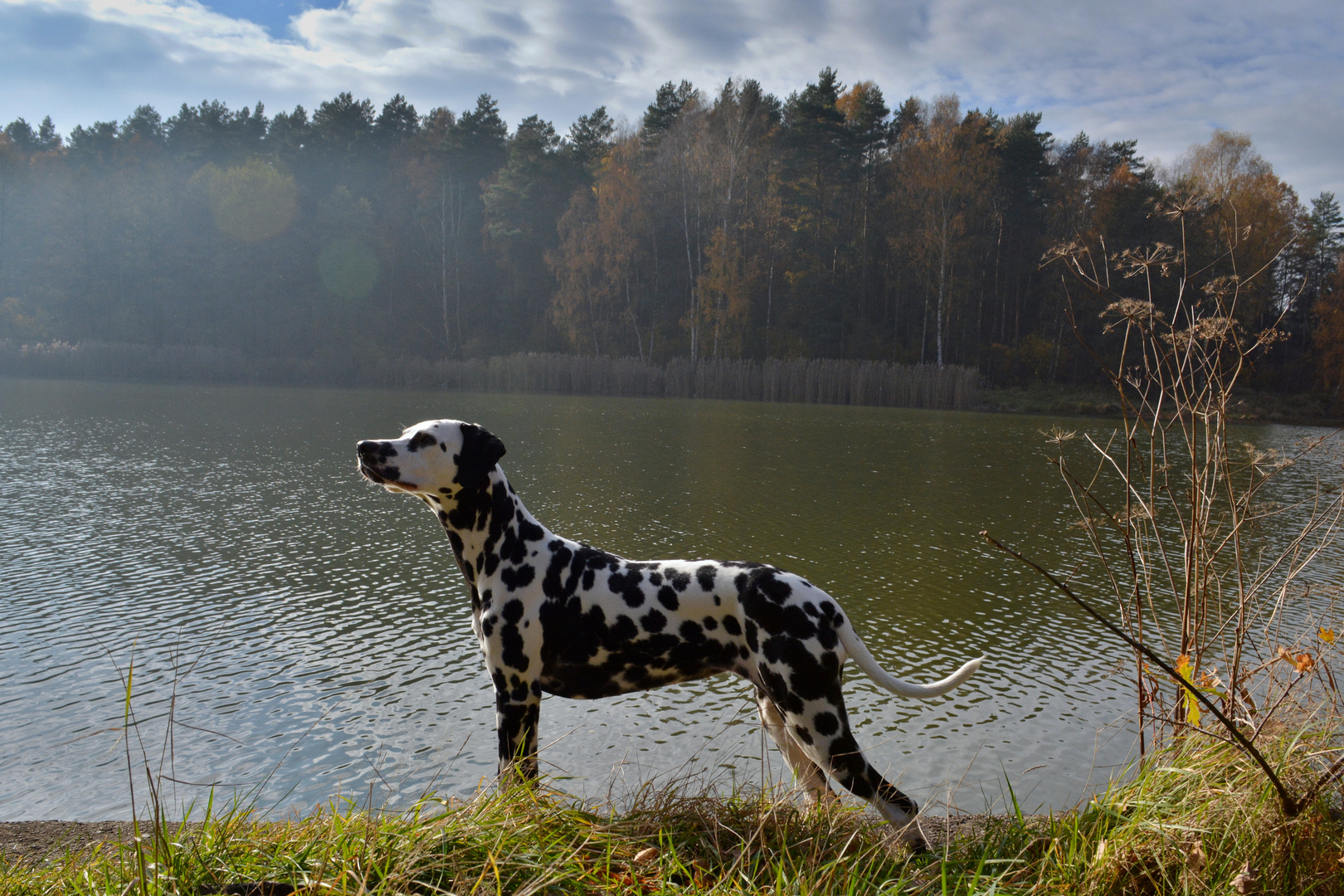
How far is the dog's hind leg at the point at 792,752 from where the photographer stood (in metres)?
2.99

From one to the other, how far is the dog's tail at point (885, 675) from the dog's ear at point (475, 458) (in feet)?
4.84

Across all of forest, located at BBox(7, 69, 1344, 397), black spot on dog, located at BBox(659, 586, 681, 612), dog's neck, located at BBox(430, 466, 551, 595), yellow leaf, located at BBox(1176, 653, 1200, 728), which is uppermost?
forest, located at BBox(7, 69, 1344, 397)

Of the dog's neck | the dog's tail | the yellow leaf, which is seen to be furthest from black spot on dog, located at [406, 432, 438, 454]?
the yellow leaf

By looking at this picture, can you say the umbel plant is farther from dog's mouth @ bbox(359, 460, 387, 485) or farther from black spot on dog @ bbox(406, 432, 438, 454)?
dog's mouth @ bbox(359, 460, 387, 485)

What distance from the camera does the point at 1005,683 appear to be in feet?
17.2

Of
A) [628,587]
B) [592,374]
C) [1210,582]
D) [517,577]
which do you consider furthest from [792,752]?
[592,374]

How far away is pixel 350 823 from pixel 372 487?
9.58 metres

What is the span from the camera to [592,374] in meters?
33.0

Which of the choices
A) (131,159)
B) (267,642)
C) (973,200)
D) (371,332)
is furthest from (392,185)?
(267,642)

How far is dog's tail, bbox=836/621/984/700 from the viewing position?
2781 millimetres

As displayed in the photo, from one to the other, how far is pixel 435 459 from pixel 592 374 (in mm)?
30137

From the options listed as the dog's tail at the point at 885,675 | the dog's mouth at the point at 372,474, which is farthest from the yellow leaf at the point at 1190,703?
the dog's mouth at the point at 372,474

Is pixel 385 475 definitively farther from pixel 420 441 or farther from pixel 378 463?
pixel 420 441

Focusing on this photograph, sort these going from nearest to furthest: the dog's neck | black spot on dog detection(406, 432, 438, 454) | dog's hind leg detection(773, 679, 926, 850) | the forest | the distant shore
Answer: dog's hind leg detection(773, 679, 926, 850) → black spot on dog detection(406, 432, 438, 454) → the dog's neck → the distant shore → the forest
